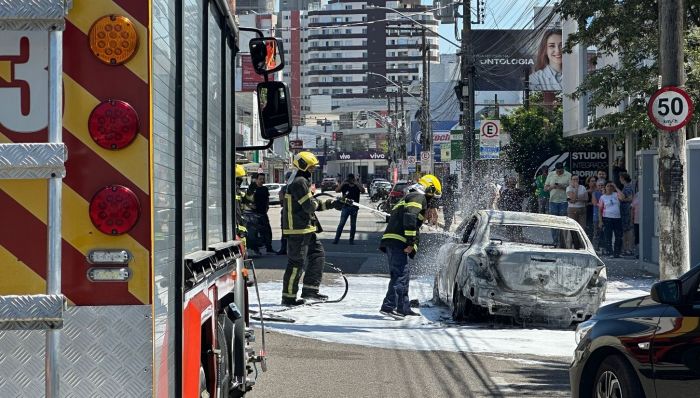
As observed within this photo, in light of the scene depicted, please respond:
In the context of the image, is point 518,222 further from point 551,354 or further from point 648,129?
point 648,129

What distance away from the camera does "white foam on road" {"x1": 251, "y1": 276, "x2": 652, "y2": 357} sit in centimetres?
1095

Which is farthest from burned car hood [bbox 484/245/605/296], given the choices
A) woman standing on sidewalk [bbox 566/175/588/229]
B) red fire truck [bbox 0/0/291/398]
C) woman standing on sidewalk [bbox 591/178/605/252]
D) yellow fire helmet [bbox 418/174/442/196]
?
woman standing on sidewalk [bbox 591/178/605/252]

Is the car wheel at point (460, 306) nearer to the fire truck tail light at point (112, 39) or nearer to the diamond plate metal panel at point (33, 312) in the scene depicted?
the fire truck tail light at point (112, 39)

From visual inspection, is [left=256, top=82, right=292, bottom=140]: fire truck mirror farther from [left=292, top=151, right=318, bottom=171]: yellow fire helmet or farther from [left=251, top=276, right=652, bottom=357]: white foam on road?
[left=292, top=151, right=318, bottom=171]: yellow fire helmet

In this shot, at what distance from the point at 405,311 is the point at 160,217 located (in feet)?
32.0

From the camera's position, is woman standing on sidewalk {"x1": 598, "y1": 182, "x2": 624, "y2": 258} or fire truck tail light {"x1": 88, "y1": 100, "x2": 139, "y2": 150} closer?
fire truck tail light {"x1": 88, "y1": 100, "x2": 139, "y2": 150}

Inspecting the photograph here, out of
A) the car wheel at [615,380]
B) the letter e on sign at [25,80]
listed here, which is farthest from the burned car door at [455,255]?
the letter e on sign at [25,80]

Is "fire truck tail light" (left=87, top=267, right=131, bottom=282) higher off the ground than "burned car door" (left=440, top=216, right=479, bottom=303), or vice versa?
"fire truck tail light" (left=87, top=267, right=131, bottom=282)

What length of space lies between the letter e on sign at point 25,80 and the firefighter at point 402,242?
9.41m

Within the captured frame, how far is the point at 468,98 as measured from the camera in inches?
1185

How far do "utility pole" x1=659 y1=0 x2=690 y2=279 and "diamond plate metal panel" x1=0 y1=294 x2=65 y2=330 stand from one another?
35.3 feet

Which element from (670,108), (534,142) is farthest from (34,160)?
(534,142)

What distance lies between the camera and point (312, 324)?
12328mm

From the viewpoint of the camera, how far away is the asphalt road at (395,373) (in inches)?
333
